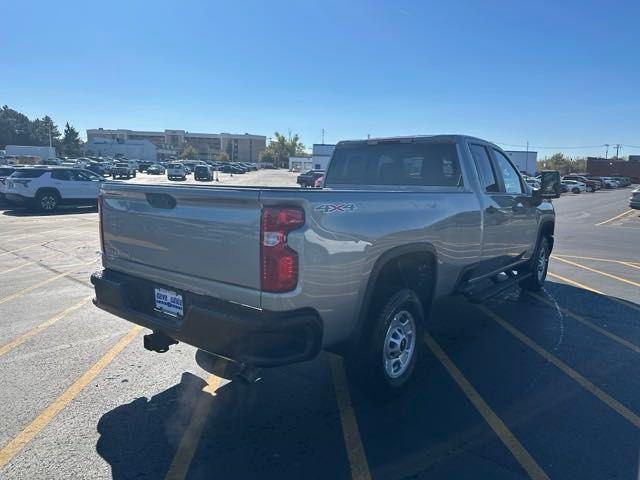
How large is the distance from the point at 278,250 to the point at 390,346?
151 centimetres

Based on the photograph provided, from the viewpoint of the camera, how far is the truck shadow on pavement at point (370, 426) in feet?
9.83

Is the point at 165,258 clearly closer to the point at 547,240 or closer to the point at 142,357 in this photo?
the point at 142,357

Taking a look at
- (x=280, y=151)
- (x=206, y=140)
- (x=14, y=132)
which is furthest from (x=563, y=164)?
(x=14, y=132)

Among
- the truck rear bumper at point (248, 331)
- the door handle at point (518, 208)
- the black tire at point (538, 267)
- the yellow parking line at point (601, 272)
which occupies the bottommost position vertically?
the yellow parking line at point (601, 272)

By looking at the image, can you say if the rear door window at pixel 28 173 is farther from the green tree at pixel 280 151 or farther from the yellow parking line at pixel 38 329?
the green tree at pixel 280 151

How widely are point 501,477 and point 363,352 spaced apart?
117 centimetres

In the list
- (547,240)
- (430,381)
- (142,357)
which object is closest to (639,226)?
(547,240)

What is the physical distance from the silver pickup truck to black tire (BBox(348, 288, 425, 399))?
1 centimetres

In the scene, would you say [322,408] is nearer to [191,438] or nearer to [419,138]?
[191,438]

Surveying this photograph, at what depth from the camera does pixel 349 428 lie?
3.46 m

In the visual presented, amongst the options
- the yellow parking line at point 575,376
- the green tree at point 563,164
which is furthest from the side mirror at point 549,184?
the green tree at point 563,164

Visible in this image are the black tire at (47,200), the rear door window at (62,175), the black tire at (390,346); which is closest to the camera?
the black tire at (390,346)

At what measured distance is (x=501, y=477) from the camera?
9.56 feet

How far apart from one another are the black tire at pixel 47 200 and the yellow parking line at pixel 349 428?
16.9 m
